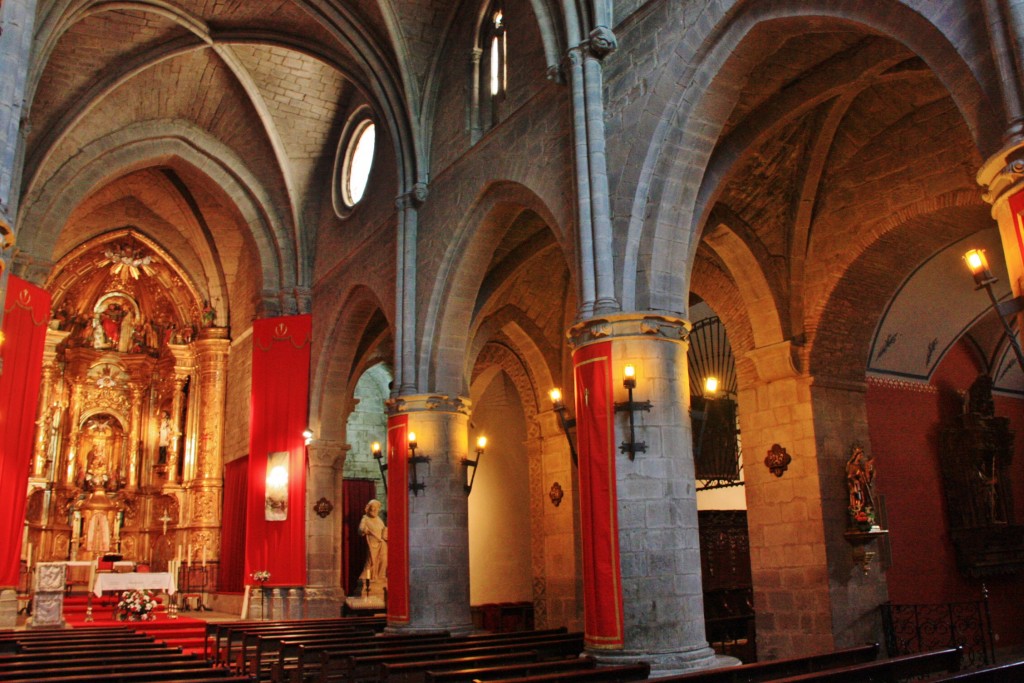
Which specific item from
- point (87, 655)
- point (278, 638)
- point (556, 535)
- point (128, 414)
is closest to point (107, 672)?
point (87, 655)

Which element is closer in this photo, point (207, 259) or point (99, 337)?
point (207, 259)

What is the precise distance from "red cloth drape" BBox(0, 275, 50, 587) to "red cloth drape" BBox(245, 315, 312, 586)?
492 centimetres

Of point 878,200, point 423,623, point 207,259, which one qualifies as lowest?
point 423,623

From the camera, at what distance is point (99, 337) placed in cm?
2703

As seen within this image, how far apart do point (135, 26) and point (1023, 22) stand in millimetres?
16321

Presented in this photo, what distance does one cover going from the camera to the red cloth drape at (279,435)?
1845 cm

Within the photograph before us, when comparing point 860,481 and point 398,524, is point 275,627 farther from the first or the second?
point 860,481

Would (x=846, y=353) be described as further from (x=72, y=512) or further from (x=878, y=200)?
(x=72, y=512)

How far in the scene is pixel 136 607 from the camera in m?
17.5

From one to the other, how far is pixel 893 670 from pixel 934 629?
22.0ft

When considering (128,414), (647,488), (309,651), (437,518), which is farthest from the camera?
(128,414)

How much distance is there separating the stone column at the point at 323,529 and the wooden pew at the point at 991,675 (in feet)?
47.6

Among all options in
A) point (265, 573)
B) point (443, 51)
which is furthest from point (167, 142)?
point (265, 573)

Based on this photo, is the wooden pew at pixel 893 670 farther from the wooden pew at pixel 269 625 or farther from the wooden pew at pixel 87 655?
the wooden pew at pixel 269 625
